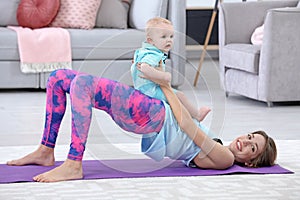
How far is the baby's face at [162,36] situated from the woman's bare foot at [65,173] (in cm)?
53

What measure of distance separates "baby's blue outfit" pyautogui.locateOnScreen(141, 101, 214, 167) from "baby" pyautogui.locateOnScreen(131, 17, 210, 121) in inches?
3.4

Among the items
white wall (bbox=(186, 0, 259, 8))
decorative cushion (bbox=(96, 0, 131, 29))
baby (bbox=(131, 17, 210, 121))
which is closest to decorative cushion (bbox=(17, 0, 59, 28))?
decorative cushion (bbox=(96, 0, 131, 29))

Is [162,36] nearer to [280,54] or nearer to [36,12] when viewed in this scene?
[280,54]

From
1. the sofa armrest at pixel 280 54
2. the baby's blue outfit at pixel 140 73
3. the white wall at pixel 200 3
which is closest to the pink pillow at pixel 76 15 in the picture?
the sofa armrest at pixel 280 54

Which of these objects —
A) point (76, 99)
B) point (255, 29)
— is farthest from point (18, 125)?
point (255, 29)

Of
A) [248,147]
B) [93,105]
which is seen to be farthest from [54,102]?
[248,147]

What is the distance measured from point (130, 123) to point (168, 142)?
0.54 ft

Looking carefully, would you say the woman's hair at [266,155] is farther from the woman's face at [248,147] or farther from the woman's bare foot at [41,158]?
the woman's bare foot at [41,158]

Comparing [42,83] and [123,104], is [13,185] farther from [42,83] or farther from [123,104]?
[42,83]

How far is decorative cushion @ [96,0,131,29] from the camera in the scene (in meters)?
5.82

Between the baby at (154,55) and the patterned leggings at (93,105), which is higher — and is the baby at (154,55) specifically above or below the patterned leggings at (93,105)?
above

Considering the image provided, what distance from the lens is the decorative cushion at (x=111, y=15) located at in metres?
5.82

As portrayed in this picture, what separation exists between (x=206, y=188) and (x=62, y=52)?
288cm

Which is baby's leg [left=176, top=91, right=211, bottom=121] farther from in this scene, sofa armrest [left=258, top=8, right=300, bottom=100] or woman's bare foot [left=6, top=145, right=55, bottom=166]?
sofa armrest [left=258, top=8, right=300, bottom=100]
